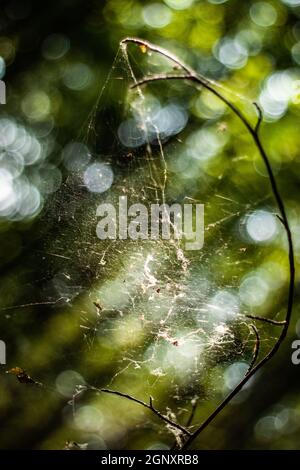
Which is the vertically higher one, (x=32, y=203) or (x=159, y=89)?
(x=159, y=89)

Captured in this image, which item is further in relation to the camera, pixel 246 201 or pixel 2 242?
pixel 2 242

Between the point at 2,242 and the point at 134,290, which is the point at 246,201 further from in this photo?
the point at 2,242

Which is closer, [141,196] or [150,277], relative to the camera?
[150,277]

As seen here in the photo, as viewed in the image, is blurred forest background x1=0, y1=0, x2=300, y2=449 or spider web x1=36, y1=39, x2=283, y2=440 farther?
blurred forest background x1=0, y1=0, x2=300, y2=449

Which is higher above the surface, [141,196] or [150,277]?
[141,196]

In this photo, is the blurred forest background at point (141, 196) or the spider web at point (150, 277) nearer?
the spider web at point (150, 277)
